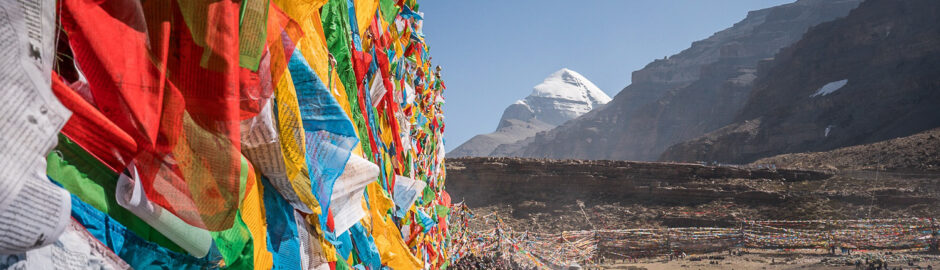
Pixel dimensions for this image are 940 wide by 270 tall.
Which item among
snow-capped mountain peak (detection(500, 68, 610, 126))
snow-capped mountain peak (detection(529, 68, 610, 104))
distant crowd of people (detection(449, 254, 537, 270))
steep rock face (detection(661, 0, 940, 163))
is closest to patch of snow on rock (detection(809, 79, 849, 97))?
steep rock face (detection(661, 0, 940, 163))

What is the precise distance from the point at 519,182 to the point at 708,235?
1005 cm

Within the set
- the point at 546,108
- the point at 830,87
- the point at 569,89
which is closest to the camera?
the point at 830,87

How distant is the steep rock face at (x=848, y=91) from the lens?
35031 millimetres

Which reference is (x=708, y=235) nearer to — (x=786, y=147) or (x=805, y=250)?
(x=805, y=250)

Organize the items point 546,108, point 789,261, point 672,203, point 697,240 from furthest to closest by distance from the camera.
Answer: point 546,108 → point 672,203 → point 697,240 → point 789,261

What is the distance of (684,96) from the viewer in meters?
74.6

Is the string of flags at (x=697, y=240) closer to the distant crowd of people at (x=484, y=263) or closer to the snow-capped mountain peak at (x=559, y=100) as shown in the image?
the distant crowd of people at (x=484, y=263)

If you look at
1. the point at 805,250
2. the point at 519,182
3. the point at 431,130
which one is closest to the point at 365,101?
the point at 431,130

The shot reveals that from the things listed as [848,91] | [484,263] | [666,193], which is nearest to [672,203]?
[666,193]

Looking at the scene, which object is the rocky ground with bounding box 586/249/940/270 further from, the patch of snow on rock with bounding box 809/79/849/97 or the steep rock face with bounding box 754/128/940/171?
the patch of snow on rock with bounding box 809/79/849/97

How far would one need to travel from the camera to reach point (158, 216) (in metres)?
0.93

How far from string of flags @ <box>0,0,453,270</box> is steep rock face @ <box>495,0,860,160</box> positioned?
67.4m

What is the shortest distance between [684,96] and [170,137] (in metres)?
78.8

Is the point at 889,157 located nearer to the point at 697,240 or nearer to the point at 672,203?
the point at 672,203
